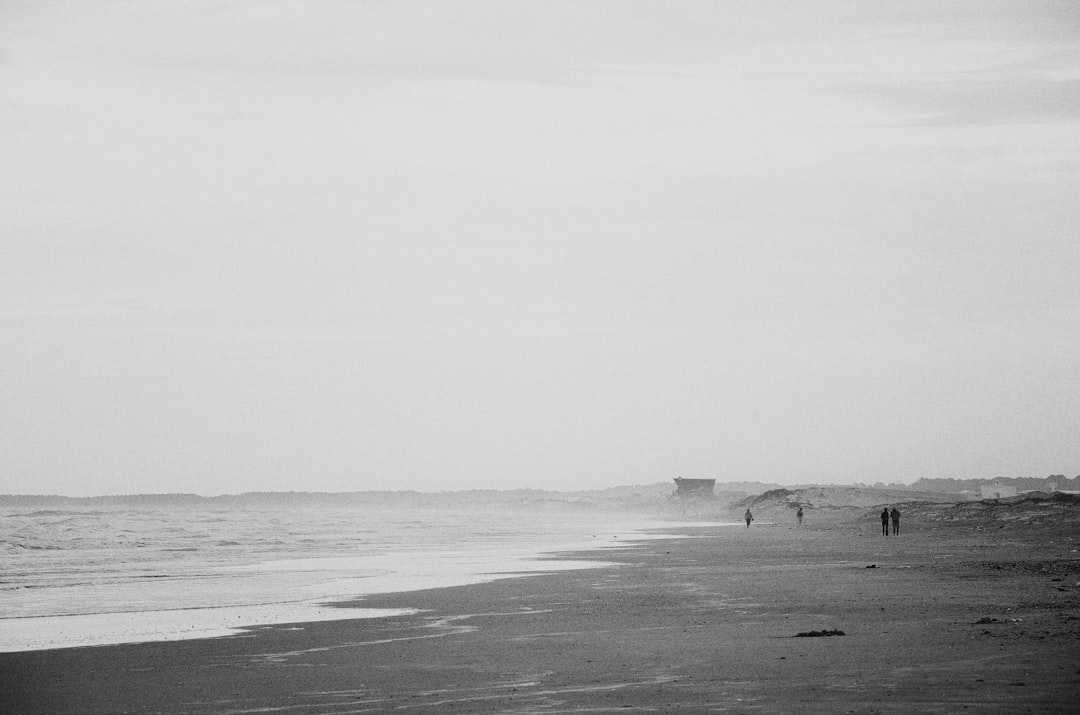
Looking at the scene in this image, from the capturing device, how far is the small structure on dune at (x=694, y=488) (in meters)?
154

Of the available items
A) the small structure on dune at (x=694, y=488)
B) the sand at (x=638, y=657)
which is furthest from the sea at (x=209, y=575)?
the small structure on dune at (x=694, y=488)

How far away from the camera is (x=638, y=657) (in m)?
14.6

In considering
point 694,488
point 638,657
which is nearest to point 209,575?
point 638,657

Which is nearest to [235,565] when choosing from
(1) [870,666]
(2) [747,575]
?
(2) [747,575]

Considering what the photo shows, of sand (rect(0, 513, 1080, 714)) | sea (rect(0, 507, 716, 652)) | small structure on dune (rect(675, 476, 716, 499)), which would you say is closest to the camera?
sand (rect(0, 513, 1080, 714))

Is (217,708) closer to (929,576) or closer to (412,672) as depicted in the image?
(412,672)

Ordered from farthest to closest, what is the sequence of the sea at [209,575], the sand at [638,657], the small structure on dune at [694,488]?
the small structure on dune at [694,488] < the sea at [209,575] < the sand at [638,657]

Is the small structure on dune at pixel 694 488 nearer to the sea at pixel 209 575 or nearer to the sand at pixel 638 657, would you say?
the sea at pixel 209 575

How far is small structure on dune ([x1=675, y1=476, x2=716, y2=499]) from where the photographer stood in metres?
154

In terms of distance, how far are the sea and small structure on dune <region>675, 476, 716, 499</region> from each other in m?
91.2

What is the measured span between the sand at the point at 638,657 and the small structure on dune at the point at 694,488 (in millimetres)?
128771

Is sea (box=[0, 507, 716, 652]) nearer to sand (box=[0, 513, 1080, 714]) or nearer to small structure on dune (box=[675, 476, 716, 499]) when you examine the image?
sand (box=[0, 513, 1080, 714])

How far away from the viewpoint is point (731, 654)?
1449 cm

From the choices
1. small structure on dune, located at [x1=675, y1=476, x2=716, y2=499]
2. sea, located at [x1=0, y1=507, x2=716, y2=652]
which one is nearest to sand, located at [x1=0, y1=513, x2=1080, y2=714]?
sea, located at [x1=0, y1=507, x2=716, y2=652]
